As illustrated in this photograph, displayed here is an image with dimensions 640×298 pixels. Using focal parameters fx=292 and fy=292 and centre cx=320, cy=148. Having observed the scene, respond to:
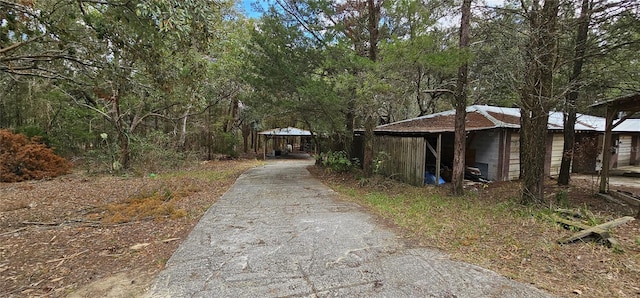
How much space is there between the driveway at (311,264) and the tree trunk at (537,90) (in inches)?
139

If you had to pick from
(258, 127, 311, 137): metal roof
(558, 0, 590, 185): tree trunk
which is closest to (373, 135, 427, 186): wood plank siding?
(558, 0, 590, 185): tree trunk

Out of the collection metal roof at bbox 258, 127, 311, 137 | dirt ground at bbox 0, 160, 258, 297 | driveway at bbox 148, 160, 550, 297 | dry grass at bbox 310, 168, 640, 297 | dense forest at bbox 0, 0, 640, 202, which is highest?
dense forest at bbox 0, 0, 640, 202

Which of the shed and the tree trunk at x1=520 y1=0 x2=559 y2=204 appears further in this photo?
the shed

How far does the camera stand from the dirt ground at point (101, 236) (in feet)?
9.78

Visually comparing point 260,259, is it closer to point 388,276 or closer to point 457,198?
point 388,276

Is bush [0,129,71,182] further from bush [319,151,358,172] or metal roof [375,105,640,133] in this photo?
metal roof [375,105,640,133]

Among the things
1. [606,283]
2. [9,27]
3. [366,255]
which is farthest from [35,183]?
[606,283]

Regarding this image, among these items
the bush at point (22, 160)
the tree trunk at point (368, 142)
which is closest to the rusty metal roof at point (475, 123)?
the tree trunk at point (368, 142)

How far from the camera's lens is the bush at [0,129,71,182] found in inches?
383

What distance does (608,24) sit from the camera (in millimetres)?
6309

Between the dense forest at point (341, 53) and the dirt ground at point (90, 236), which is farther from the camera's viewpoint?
the dense forest at point (341, 53)

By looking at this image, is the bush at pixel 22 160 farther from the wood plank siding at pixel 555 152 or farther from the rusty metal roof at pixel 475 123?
the wood plank siding at pixel 555 152

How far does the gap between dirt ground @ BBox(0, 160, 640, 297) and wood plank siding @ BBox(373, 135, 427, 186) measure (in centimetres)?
194

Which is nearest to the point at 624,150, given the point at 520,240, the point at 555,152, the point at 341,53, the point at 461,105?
the point at 555,152
